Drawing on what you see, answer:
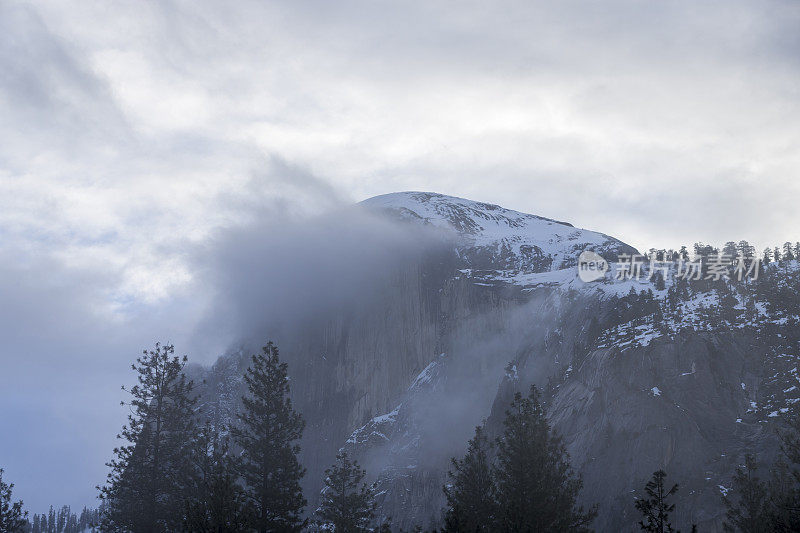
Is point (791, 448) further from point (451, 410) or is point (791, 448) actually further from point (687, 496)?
point (451, 410)

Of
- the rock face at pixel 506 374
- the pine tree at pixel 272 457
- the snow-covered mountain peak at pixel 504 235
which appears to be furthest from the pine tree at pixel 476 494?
the snow-covered mountain peak at pixel 504 235

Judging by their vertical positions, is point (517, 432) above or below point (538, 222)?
below

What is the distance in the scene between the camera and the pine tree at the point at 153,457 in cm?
5141

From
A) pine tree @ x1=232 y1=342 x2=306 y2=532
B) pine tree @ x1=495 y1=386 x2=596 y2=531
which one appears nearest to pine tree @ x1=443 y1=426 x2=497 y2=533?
pine tree @ x1=495 y1=386 x2=596 y2=531

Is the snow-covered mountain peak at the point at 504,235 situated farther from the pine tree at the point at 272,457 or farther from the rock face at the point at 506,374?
the pine tree at the point at 272,457

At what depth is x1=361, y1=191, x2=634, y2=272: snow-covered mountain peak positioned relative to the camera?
16412cm

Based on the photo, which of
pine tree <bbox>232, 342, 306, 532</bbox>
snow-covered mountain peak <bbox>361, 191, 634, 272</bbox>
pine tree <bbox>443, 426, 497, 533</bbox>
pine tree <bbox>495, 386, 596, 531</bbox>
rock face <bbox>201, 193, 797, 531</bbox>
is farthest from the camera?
snow-covered mountain peak <bbox>361, 191, 634, 272</bbox>

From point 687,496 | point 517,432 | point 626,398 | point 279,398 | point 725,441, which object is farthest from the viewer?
point 626,398

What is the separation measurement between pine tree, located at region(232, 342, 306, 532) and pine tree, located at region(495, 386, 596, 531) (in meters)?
12.2

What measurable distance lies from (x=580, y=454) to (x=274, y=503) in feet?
179

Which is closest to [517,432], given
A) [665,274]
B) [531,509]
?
[531,509]

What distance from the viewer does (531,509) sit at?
43594 mm

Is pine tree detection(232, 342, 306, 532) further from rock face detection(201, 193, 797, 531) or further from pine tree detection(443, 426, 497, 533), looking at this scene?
rock face detection(201, 193, 797, 531)

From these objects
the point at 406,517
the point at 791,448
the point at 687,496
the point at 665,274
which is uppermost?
the point at 665,274
